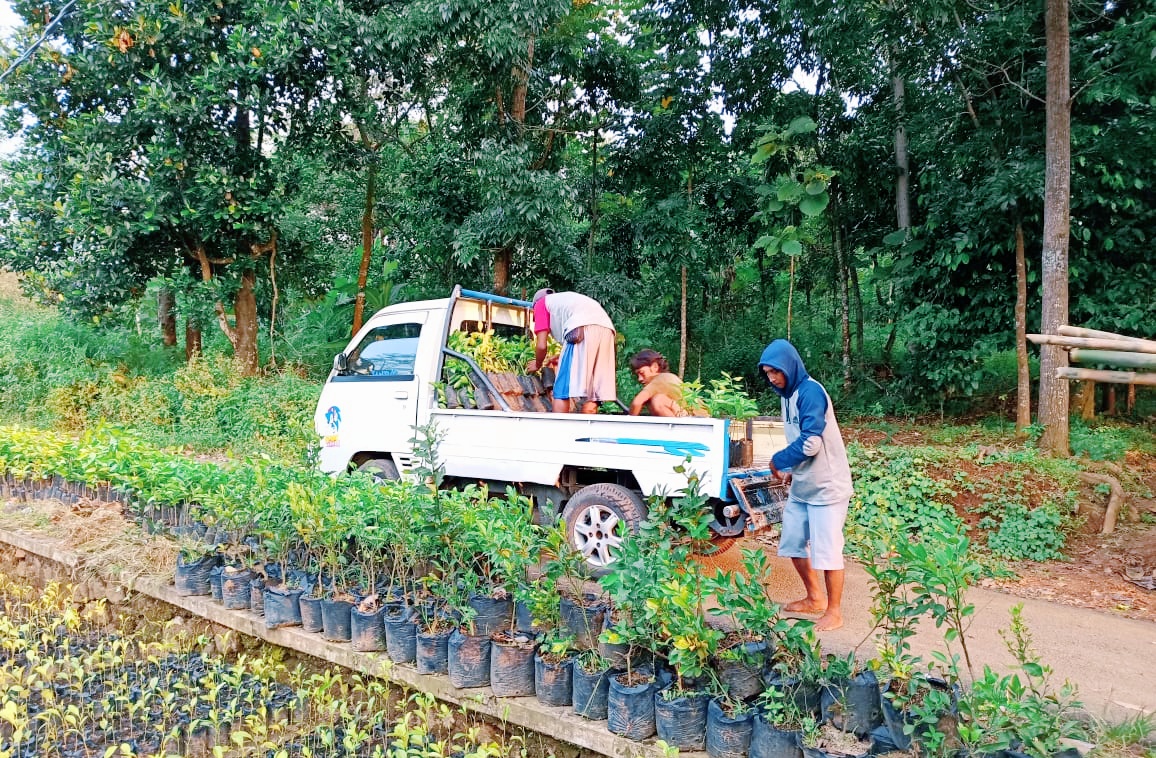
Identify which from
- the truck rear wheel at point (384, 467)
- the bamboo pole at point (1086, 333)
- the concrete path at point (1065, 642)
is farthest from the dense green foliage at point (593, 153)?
the bamboo pole at point (1086, 333)

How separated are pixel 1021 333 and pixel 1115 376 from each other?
8.41 metres

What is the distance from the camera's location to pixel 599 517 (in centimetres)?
481

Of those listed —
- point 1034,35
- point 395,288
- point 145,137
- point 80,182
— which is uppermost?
point 1034,35

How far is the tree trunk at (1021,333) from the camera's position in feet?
28.1

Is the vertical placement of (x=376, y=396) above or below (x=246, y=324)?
below

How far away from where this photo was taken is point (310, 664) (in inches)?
157

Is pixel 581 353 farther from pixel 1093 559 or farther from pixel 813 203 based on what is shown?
pixel 813 203

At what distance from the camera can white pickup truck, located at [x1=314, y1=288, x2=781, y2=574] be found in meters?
4.44

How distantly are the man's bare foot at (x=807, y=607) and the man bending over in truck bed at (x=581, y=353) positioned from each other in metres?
2.29

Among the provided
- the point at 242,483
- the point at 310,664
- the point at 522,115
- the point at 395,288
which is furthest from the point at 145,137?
the point at 310,664

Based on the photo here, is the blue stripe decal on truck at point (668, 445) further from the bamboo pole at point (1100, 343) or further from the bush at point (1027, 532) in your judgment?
the bush at point (1027, 532)

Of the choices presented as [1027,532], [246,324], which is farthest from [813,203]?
[246,324]

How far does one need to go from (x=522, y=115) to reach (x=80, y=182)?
6.39 meters

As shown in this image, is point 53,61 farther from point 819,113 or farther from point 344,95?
point 819,113
